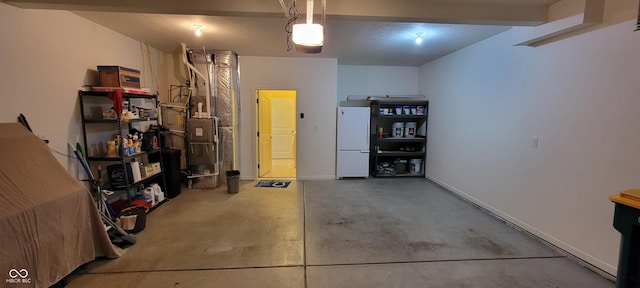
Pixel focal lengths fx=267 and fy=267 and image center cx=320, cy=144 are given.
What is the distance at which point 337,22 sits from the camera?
337cm

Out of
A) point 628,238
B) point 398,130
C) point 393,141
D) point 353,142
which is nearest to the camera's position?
point 628,238

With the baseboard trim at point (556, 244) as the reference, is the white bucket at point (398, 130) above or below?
above

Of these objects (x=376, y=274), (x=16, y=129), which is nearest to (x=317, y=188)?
(x=376, y=274)

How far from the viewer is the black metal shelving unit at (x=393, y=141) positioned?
19.6 feet

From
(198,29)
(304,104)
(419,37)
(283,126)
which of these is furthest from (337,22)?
(283,126)

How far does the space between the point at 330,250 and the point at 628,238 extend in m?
2.26

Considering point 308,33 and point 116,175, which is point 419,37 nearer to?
point 308,33

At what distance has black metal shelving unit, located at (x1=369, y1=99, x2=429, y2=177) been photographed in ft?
19.6

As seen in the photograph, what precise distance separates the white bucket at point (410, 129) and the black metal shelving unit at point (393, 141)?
3 centimetres

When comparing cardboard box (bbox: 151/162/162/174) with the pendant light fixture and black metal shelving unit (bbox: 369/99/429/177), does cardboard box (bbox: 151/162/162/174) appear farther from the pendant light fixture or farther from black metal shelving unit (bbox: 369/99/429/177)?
black metal shelving unit (bbox: 369/99/429/177)

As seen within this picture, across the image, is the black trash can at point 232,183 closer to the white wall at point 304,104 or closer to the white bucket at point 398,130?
the white wall at point 304,104

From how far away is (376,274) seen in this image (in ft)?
7.98

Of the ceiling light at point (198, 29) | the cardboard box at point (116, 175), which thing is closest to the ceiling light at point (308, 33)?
the ceiling light at point (198, 29)

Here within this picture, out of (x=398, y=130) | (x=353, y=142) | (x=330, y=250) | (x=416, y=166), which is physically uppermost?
(x=398, y=130)
